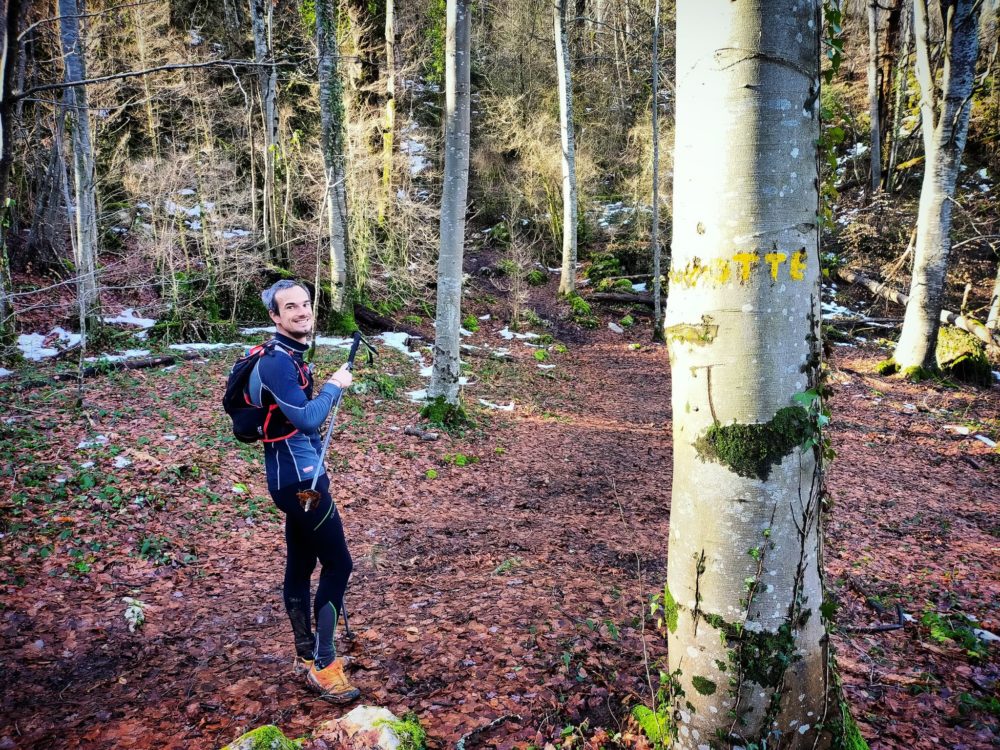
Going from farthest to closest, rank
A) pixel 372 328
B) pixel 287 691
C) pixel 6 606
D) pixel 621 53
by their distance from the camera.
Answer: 1. pixel 621 53
2. pixel 372 328
3. pixel 6 606
4. pixel 287 691

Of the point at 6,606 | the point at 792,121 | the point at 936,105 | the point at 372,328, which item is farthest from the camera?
the point at 372,328

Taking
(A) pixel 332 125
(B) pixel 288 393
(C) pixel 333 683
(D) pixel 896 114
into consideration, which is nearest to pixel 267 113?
(A) pixel 332 125

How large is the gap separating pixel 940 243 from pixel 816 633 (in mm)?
11061

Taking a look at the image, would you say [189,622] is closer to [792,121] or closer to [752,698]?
[752,698]

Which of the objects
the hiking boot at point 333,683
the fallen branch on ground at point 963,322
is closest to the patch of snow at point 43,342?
the hiking boot at point 333,683

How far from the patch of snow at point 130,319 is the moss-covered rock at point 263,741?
1182 centimetres

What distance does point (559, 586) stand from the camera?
12.5 ft

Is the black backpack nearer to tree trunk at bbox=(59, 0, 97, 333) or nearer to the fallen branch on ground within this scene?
tree trunk at bbox=(59, 0, 97, 333)

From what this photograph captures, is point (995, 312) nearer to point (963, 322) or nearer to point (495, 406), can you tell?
point (963, 322)

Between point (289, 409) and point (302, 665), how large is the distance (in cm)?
157

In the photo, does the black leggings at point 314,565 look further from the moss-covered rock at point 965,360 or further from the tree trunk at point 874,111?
the tree trunk at point 874,111

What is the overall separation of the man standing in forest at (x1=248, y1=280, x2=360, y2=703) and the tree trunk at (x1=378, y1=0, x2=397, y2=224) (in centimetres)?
1302

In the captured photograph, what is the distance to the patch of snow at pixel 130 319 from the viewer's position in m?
11.6

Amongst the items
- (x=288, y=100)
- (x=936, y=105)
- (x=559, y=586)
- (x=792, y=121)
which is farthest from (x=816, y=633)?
(x=288, y=100)
